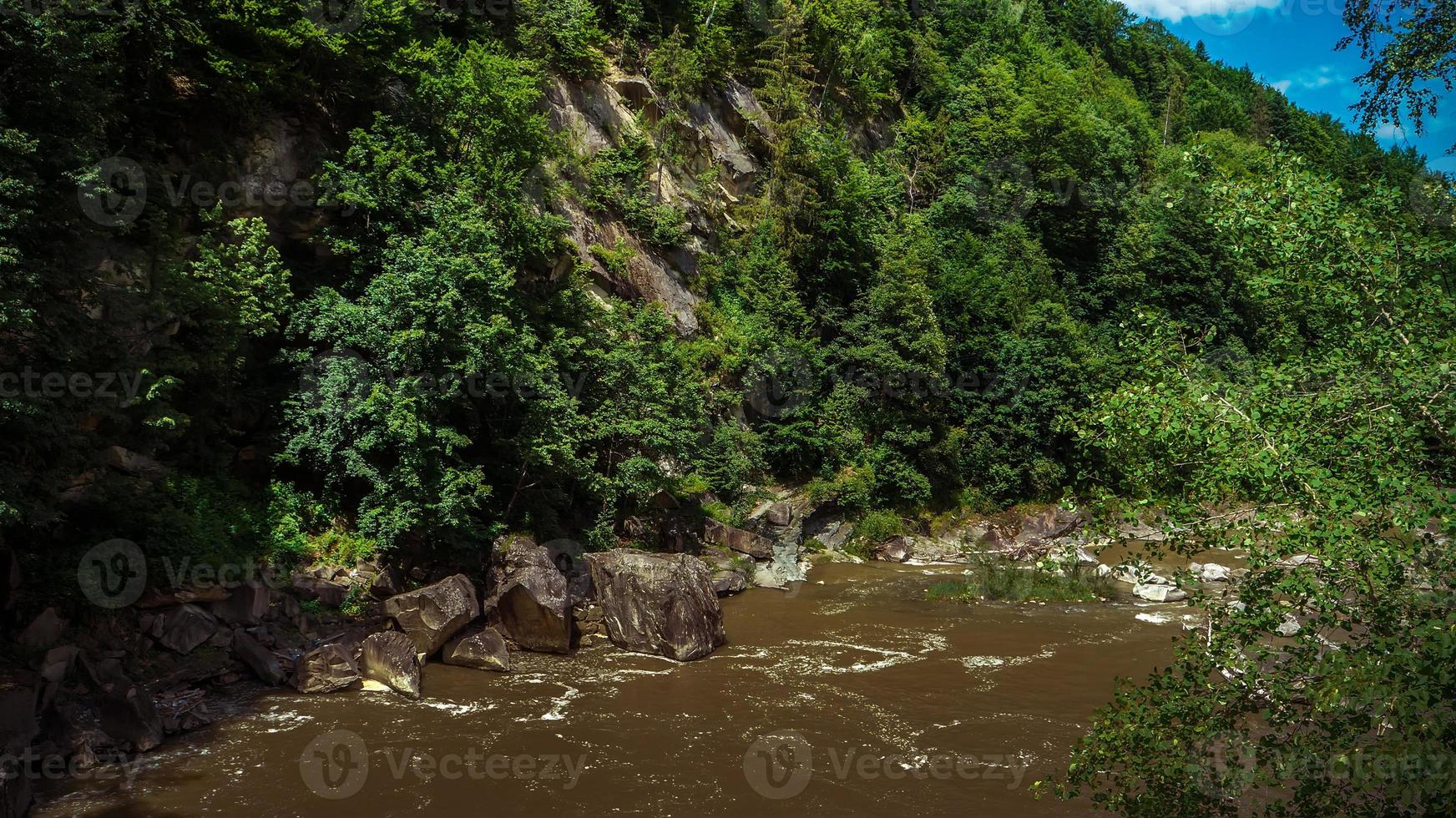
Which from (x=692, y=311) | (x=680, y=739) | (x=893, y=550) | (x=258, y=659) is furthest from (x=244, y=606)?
(x=893, y=550)

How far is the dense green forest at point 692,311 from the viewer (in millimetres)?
5488

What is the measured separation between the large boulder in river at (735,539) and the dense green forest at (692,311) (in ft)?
3.12

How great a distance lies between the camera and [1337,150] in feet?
221

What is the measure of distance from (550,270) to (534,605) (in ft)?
33.9

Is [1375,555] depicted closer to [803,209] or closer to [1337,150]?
[803,209]

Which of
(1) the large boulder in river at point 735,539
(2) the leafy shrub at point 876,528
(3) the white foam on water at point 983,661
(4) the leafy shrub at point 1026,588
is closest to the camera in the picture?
(3) the white foam on water at point 983,661

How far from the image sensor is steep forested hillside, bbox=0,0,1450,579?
10.4m

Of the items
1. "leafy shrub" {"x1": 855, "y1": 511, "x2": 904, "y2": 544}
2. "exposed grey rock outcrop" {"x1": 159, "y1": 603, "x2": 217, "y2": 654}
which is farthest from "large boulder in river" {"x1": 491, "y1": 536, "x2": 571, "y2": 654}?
"leafy shrub" {"x1": 855, "y1": 511, "x2": 904, "y2": 544}

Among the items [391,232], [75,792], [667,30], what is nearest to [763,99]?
[667,30]

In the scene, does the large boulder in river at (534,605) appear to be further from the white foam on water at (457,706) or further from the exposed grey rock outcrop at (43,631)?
the exposed grey rock outcrop at (43,631)

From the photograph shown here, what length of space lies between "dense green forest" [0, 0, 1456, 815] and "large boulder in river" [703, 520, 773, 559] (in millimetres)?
950

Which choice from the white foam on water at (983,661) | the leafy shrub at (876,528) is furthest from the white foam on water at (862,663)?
the leafy shrub at (876,528)

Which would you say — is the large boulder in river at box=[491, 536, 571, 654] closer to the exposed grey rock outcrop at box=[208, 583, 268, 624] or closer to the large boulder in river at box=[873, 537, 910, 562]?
the exposed grey rock outcrop at box=[208, 583, 268, 624]

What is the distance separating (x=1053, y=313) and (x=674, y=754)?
28011mm
